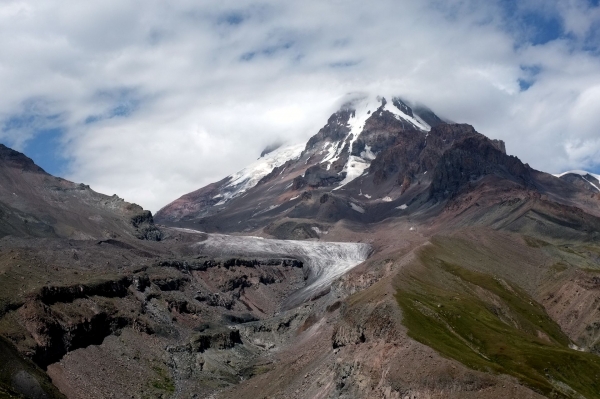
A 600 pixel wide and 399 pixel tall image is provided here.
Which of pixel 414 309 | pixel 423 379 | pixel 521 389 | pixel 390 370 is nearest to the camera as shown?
pixel 521 389

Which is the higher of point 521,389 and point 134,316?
point 134,316

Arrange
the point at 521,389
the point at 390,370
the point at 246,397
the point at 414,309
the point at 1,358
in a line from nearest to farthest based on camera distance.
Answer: the point at 521,389 → the point at 390,370 → the point at 1,358 → the point at 414,309 → the point at 246,397

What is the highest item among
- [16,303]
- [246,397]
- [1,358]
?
[16,303]

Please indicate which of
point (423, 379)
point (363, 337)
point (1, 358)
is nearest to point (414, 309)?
point (363, 337)

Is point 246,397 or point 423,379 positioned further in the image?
point 246,397

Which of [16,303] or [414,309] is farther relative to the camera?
[16,303]

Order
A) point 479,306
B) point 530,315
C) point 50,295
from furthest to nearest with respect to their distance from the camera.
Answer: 1. point 530,315
2. point 50,295
3. point 479,306

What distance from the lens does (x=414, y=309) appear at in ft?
427

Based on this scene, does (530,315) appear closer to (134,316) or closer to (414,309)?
(414,309)

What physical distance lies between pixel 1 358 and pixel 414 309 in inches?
2469

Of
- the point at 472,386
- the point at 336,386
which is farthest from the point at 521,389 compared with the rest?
the point at 336,386

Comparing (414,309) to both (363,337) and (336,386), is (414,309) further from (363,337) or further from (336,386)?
(336,386)

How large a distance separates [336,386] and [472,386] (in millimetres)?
29841

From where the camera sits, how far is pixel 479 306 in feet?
517
